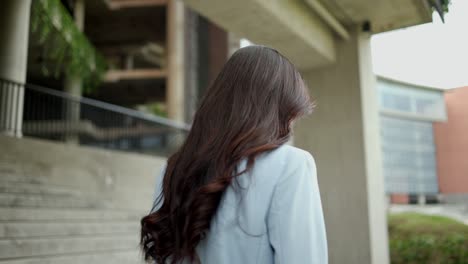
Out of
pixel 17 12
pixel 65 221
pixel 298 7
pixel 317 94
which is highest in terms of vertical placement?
pixel 17 12

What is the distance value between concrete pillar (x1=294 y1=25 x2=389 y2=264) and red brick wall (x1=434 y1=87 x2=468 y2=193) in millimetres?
1012

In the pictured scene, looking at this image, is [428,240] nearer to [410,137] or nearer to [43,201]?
[410,137]

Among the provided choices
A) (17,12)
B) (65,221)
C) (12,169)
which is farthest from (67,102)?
(65,221)

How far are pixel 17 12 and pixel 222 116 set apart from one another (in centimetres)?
937

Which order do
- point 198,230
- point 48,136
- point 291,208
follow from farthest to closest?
point 48,136 < point 198,230 < point 291,208

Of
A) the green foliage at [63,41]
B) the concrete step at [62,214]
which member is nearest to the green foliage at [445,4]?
the concrete step at [62,214]

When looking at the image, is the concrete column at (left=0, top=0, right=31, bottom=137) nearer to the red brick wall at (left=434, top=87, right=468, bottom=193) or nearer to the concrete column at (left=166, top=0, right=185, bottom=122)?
the red brick wall at (left=434, top=87, right=468, bottom=193)

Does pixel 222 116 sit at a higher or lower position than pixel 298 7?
lower

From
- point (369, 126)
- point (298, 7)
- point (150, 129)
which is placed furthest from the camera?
point (150, 129)

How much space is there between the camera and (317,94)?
5.54 metres

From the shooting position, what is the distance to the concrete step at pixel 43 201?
199 inches

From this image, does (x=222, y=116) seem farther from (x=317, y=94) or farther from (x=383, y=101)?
(x=383, y=101)

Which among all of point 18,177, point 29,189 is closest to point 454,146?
point 29,189

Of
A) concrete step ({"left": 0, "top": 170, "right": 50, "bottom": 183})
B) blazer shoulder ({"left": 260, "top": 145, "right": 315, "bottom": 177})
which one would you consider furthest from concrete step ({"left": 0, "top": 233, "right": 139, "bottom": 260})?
blazer shoulder ({"left": 260, "top": 145, "right": 315, "bottom": 177})
